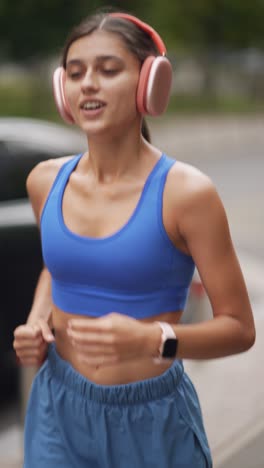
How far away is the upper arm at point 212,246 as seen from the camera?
5.66 ft

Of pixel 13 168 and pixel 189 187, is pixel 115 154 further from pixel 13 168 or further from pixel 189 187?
pixel 13 168

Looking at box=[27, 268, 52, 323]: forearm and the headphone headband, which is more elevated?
the headphone headband

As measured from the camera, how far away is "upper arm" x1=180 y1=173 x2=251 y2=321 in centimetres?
173

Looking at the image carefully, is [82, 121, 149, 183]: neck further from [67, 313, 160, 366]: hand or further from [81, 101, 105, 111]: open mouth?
[67, 313, 160, 366]: hand

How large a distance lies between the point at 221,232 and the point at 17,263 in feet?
8.48

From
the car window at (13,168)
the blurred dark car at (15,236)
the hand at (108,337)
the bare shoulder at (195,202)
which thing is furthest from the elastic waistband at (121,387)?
the car window at (13,168)

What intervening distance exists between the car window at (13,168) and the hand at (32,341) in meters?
2.39

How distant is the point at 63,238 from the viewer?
71.3 inches

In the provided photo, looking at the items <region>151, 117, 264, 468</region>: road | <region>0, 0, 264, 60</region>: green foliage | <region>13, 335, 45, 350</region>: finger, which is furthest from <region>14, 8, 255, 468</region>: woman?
<region>0, 0, 264, 60</region>: green foliage

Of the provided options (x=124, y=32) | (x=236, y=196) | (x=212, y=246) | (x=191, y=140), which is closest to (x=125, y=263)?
(x=212, y=246)

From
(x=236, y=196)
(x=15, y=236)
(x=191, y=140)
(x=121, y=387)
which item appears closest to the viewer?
(x=121, y=387)

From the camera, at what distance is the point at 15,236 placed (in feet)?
13.6

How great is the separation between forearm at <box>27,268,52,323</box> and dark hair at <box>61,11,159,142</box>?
63 centimetres

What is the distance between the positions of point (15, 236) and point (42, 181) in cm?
219
